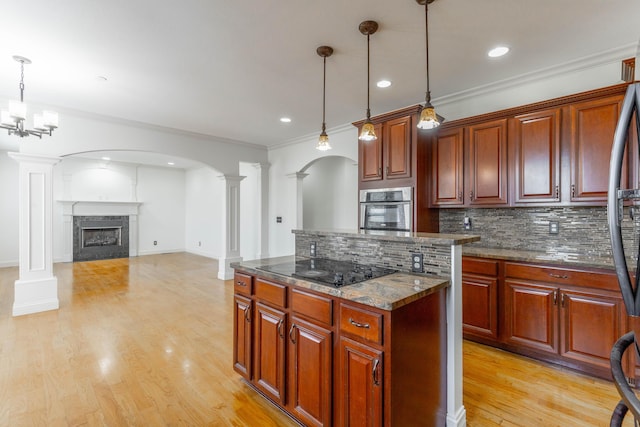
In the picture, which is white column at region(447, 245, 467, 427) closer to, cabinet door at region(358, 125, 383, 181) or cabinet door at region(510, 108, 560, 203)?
cabinet door at region(510, 108, 560, 203)

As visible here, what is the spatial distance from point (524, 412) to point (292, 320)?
5.57 feet

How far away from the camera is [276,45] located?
2549mm

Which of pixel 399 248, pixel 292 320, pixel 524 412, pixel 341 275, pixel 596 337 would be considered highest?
pixel 399 248

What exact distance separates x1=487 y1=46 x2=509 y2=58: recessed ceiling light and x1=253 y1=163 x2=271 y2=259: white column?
467 cm

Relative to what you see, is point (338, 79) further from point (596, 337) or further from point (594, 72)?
point (596, 337)

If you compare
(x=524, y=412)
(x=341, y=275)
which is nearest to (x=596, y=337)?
(x=524, y=412)

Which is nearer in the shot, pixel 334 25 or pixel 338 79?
pixel 334 25

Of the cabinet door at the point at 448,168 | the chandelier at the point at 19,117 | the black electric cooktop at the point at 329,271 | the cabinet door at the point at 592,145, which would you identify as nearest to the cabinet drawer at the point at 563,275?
the cabinet door at the point at 592,145

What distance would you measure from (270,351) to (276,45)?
2418mm

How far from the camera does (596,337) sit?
2.35 meters

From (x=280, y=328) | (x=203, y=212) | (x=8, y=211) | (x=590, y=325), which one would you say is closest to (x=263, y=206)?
(x=203, y=212)

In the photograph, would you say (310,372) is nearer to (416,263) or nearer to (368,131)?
(416,263)

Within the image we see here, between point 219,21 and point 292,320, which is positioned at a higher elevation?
point 219,21

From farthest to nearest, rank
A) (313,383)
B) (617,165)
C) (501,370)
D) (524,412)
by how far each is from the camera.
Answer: (501,370) → (524,412) → (313,383) → (617,165)
